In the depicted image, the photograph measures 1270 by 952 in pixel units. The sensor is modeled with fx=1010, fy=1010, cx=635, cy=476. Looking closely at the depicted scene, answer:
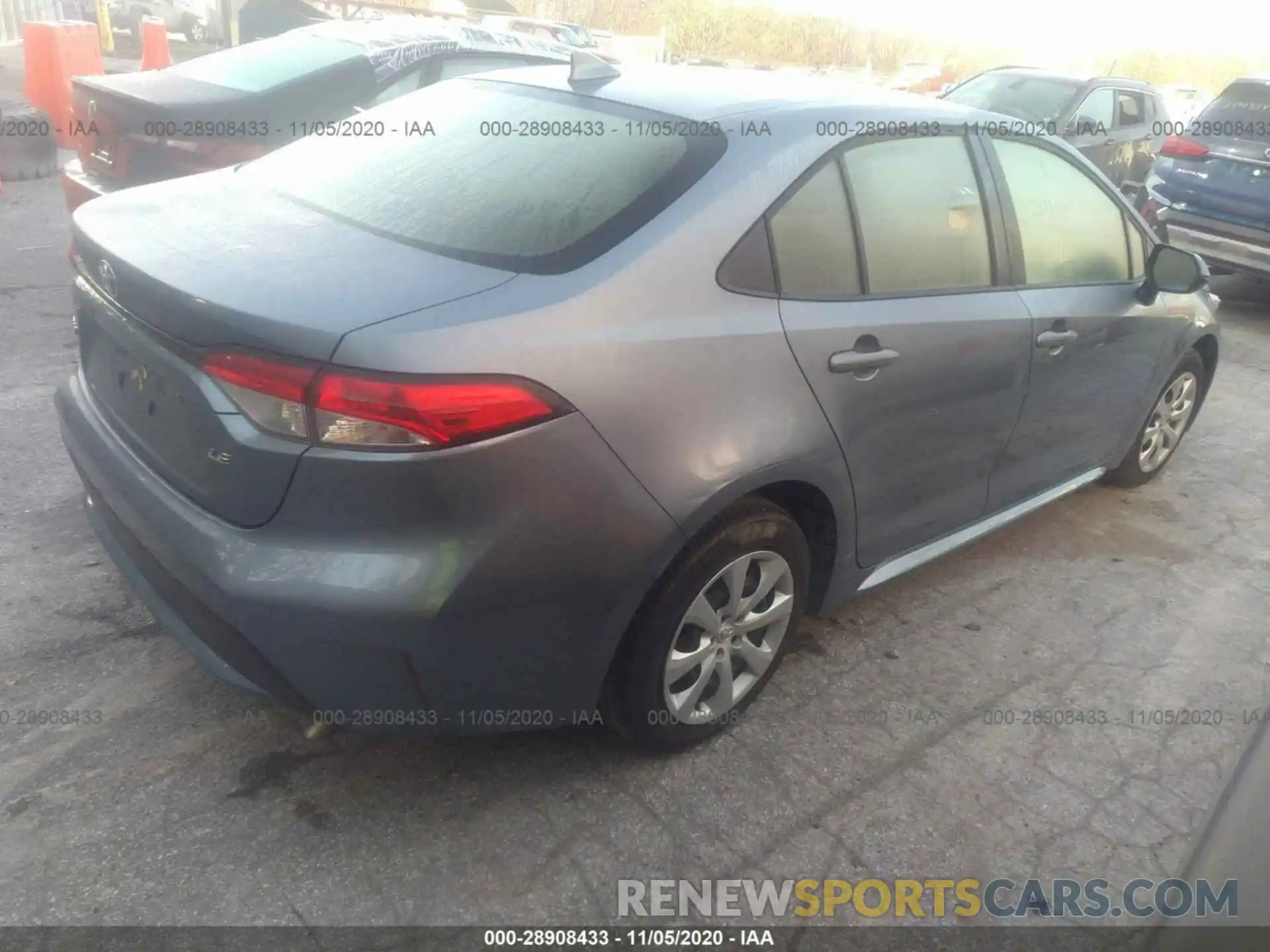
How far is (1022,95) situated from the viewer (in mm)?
10078

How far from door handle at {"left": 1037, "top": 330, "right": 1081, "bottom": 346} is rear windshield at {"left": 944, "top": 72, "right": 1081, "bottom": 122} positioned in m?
7.25

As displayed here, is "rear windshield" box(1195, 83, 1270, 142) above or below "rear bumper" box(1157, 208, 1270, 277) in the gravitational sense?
above

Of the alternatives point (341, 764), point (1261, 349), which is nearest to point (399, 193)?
point (341, 764)

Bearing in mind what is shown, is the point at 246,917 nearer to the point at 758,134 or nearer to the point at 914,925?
the point at 914,925

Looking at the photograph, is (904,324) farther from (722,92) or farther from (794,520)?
(722,92)

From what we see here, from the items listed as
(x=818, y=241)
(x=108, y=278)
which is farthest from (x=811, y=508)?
(x=108, y=278)

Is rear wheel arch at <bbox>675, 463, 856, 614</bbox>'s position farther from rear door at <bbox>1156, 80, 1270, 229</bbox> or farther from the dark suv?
the dark suv

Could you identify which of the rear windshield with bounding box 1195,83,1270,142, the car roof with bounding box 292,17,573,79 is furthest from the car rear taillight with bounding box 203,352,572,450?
the rear windshield with bounding box 1195,83,1270,142

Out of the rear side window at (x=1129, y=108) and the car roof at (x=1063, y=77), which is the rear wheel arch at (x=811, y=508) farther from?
the rear side window at (x=1129, y=108)

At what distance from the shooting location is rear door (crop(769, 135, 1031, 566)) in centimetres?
258

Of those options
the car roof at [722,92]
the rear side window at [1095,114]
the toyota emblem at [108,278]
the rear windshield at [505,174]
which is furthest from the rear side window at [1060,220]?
the rear side window at [1095,114]

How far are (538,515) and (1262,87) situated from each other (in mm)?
8641

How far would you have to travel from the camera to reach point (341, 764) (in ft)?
8.32

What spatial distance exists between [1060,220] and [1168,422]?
162cm
